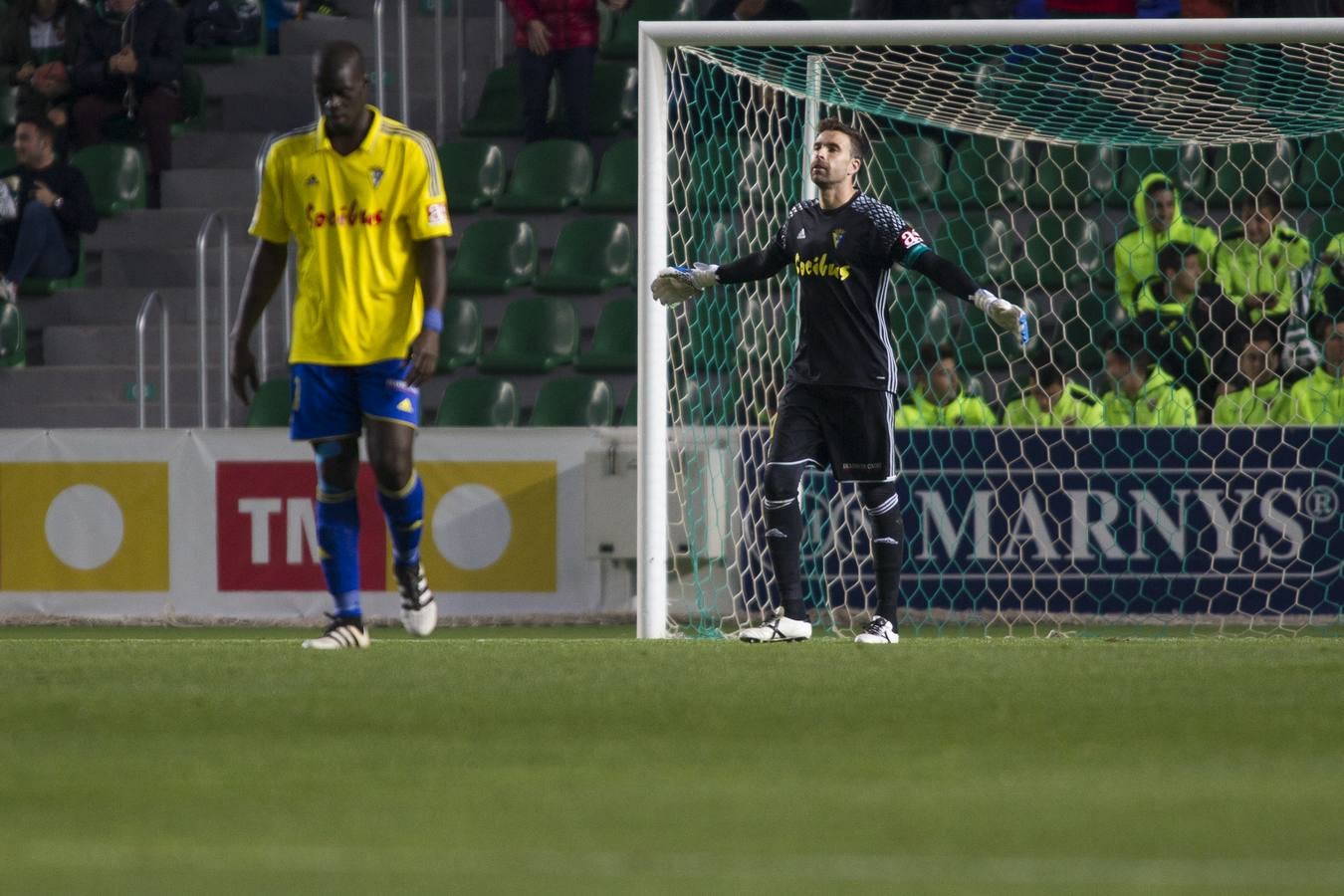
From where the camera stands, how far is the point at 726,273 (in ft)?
22.2

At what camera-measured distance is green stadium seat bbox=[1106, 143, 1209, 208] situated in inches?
397

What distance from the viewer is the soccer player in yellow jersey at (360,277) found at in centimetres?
586

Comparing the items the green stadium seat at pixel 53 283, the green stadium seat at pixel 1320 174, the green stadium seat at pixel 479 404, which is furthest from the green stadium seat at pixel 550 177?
the green stadium seat at pixel 1320 174

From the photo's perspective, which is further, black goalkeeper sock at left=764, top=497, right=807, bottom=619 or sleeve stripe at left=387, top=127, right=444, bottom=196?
black goalkeeper sock at left=764, top=497, right=807, bottom=619

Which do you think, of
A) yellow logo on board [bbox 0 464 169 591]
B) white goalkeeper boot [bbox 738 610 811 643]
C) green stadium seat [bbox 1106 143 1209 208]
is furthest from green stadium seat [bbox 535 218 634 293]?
white goalkeeper boot [bbox 738 610 811 643]

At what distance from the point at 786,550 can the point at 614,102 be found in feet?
21.1

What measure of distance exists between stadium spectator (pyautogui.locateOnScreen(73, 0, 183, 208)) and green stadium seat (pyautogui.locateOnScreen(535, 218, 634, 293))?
117 inches

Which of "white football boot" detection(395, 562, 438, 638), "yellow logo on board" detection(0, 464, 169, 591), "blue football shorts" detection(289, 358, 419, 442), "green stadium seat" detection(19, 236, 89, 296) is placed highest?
"green stadium seat" detection(19, 236, 89, 296)

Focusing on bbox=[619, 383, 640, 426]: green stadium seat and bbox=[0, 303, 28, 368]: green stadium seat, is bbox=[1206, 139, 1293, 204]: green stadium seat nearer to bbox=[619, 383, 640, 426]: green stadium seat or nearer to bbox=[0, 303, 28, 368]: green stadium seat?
bbox=[619, 383, 640, 426]: green stadium seat

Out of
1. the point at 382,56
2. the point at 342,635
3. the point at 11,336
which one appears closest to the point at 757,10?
the point at 382,56

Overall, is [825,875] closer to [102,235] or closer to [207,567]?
[207,567]

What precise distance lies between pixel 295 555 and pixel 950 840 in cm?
647

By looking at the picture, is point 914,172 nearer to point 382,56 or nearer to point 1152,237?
point 1152,237

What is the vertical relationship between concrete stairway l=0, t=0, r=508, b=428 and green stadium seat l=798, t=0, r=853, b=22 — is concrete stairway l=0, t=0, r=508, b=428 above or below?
below
